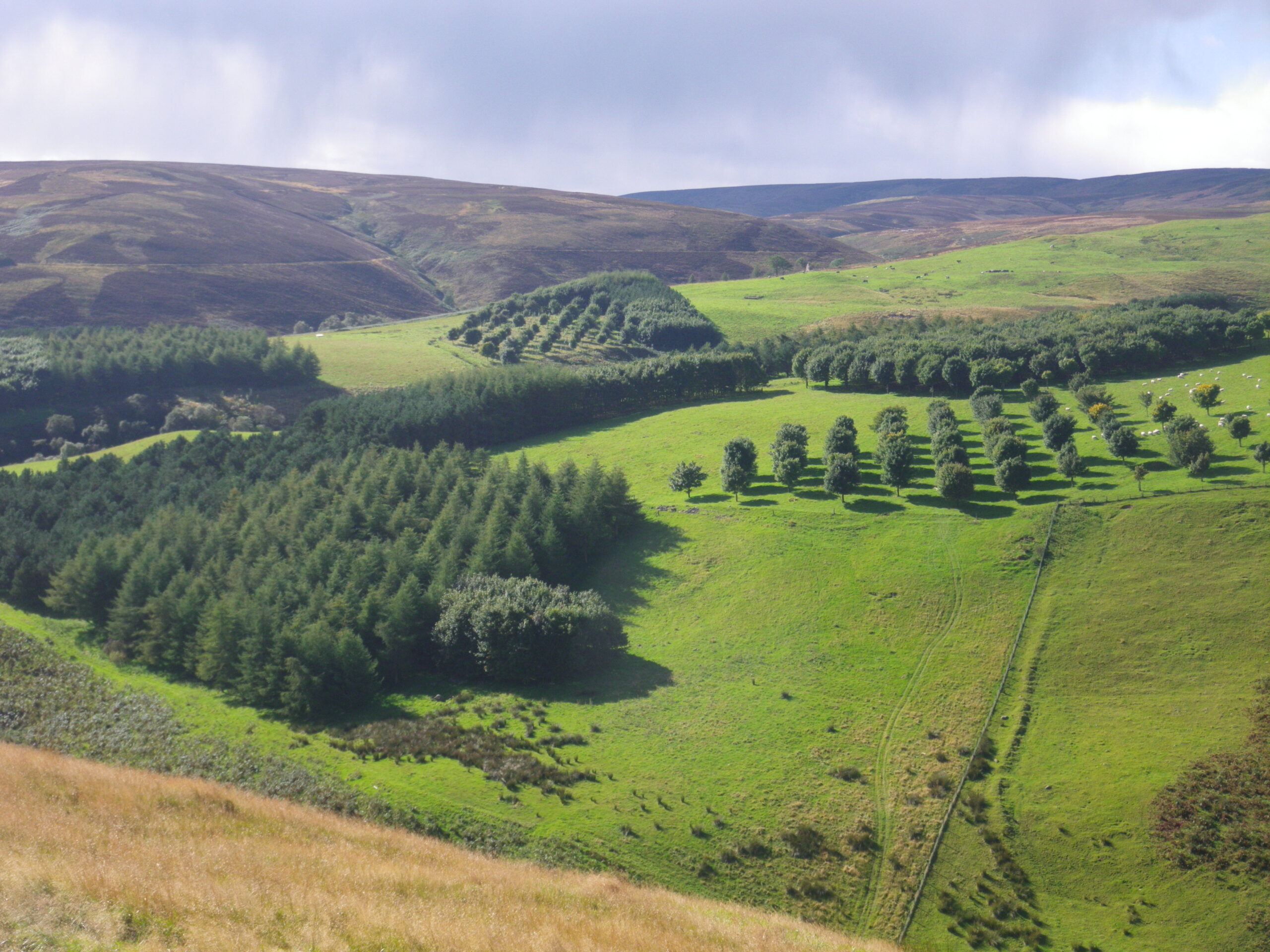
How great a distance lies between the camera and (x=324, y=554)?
234 feet

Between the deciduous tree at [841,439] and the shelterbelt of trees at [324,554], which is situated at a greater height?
the deciduous tree at [841,439]

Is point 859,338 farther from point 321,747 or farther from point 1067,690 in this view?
point 321,747

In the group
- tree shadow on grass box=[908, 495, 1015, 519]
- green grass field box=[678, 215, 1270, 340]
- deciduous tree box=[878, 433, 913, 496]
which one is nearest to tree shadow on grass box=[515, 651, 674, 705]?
tree shadow on grass box=[908, 495, 1015, 519]

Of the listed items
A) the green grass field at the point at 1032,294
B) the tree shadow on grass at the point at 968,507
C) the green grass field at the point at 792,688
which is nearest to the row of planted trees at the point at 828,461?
the green grass field at the point at 792,688

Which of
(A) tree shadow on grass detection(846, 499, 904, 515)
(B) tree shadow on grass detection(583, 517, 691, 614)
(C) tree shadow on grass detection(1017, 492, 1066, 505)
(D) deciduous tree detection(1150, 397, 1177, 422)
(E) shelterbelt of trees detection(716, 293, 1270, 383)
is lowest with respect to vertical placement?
(B) tree shadow on grass detection(583, 517, 691, 614)

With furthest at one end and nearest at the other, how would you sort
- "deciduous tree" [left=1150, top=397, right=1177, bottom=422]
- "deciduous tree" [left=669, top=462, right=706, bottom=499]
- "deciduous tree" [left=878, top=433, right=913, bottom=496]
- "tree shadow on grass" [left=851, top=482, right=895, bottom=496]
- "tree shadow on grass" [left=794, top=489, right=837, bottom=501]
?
"deciduous tree" [left=669, top=462, right=706, bottom=499] → "deciduous tree" [left=1150, top=397, right=1177, bottom=422] → "tree shadow on grass" [left=794, top=489, right=837, bottom=501] → "tree shadow on grass" [left=851, top=482, right=895, bottom=496] → "deciduous tree" [left=878, top=433, right=913, bottom=496]

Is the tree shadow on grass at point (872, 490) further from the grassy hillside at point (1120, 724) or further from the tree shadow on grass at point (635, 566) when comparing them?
the tree shadow on grass at point (635, 566)

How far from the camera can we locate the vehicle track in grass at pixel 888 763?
38812 mm

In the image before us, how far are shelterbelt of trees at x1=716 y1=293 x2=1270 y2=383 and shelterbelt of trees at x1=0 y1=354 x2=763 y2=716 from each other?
48.8 meters

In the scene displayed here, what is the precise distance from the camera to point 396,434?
10662 cm

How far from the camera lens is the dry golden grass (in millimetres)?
23594

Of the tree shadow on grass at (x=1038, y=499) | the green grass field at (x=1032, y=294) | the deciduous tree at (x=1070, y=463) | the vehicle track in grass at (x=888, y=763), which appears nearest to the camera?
the vehicle track in grass at (x=888, y=763)

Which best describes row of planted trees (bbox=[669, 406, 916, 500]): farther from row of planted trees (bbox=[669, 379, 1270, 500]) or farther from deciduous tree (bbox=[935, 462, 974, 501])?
deciduous tree (bbox=[935, 462, 974, 501])

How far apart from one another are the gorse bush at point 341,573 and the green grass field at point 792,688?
272cm
